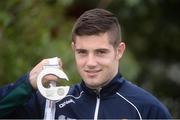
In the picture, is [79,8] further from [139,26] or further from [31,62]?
[31,62]

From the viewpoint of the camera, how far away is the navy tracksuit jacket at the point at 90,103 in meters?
4.51

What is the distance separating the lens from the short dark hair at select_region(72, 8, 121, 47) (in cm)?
450

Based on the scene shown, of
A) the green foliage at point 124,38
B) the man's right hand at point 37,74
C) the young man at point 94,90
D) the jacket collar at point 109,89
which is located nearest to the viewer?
the man's right hand at point 37,74

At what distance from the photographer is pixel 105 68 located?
4.52 meters

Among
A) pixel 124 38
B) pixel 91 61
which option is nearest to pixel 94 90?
pixel 91 61

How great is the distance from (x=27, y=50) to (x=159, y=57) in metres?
3.39

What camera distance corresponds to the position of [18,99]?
14.8 ft

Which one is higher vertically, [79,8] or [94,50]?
[94,50]

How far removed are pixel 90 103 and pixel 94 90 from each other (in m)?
0.08

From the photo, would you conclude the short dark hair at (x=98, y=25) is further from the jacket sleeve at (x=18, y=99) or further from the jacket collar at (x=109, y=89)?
the jacket sleeve at (x=18, y=99)

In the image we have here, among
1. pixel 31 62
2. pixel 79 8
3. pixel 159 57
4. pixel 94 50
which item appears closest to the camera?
pixel 94 50

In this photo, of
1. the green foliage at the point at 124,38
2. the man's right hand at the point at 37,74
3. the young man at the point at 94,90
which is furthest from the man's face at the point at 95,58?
the green foliage at the point at 124,38

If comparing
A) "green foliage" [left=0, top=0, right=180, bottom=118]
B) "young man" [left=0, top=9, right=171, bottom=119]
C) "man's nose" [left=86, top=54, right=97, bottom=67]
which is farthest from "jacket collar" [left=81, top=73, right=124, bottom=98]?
"green foliage" [left=0, top=0, right=180, bottom=118]

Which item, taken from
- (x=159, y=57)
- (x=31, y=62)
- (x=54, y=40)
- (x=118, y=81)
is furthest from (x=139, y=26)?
(x=118, y=81)
